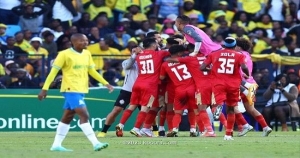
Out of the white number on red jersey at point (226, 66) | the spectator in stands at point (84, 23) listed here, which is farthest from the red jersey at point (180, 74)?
the spectator in stands at point (84, 23)

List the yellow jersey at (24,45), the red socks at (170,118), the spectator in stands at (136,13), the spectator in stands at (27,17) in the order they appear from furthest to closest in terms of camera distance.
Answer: the spectator in stands at (136,13) < the spectator in stands at (27,17) < the yellow jersey at (24,45) < the red socks at (170,118)

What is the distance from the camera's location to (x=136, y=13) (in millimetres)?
32562

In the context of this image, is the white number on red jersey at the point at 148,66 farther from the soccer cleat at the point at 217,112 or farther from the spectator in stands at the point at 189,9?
the spectator in stands at the point at 189,9

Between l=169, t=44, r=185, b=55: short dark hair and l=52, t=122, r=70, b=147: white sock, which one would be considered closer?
l=52, t=122, r=70, b=147: white sock

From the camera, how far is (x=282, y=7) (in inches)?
1356

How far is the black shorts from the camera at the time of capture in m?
22.4

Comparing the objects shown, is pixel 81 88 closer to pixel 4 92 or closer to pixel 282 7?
pixel 4 92

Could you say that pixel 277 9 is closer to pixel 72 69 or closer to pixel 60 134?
pixel 72 69

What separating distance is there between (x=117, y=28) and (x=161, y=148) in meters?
14.2

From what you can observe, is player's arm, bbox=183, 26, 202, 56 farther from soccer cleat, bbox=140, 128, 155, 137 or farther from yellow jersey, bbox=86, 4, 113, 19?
yellow jersey, bbox=86, 4, 113, 19

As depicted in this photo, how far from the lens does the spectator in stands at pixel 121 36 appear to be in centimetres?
→ 3105

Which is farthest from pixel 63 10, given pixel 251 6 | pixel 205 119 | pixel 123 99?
pixel 205 119

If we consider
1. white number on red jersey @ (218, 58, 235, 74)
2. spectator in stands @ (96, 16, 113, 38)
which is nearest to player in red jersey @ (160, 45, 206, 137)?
white number on red jersey @ (218, 58, 235, 74)

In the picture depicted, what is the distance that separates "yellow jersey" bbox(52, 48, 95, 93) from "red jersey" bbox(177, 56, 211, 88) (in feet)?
15.2
